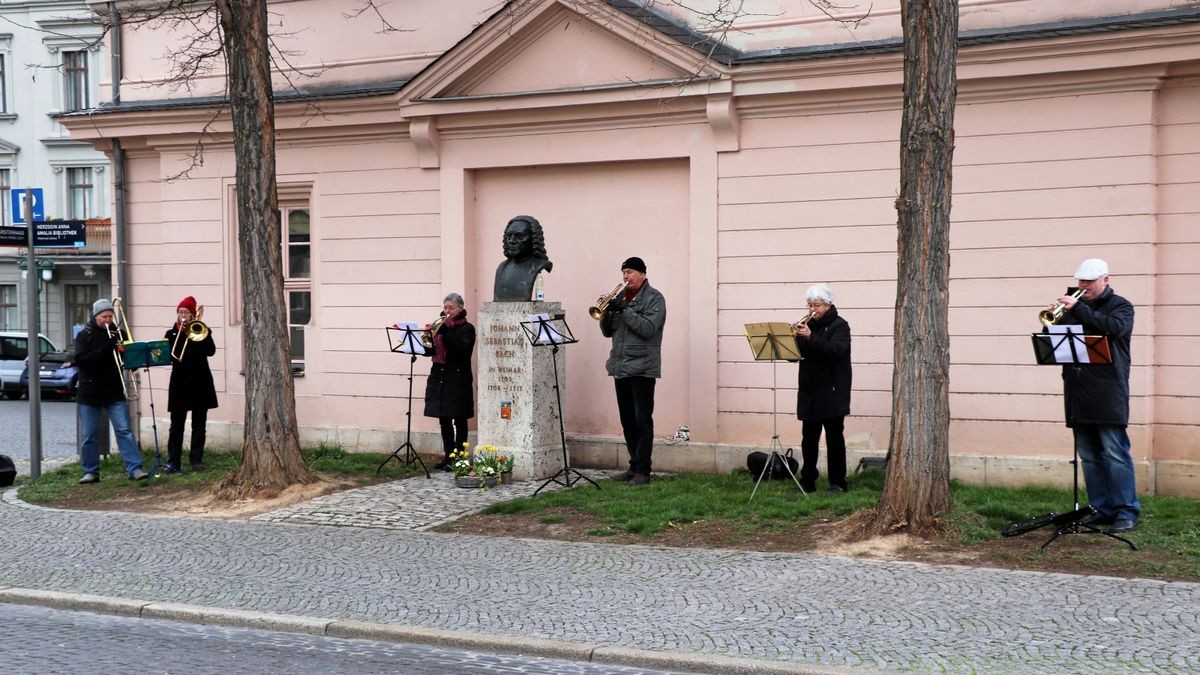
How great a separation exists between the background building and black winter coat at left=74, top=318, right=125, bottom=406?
25982mm

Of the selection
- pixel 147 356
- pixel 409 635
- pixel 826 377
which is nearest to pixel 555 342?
pixel 826 377

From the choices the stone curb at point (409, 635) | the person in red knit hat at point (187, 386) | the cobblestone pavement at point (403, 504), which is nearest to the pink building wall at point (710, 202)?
Result: the person in red knit hat at point (187, 386)

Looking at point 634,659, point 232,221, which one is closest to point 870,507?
point 634,659

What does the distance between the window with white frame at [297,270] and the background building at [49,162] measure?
79.5ft

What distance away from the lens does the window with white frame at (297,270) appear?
1543 centimetres

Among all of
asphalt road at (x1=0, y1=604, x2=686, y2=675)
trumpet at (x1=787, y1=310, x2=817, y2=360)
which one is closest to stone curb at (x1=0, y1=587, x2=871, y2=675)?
asphalt road at (x1=0, y1=604, x2=686, y2=675)

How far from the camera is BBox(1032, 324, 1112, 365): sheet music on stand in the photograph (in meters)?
8.64

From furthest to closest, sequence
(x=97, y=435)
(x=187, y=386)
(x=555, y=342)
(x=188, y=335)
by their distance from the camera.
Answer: (x=187, y=386)
(x=188, y=335)
(x=97, y=435)
(x=555, y=342)

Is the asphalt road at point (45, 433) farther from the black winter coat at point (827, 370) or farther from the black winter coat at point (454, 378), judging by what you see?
the black winter coat at point (827, 370)

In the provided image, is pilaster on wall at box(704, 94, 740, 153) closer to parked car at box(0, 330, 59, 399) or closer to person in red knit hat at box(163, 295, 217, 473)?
person in red knit hat at box(163, 295, 217, 473)

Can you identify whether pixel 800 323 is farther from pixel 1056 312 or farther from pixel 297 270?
pixel 297 270

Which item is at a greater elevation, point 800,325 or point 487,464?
point 800,325

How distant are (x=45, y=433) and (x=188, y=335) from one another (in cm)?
700

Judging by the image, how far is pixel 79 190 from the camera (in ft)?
126
